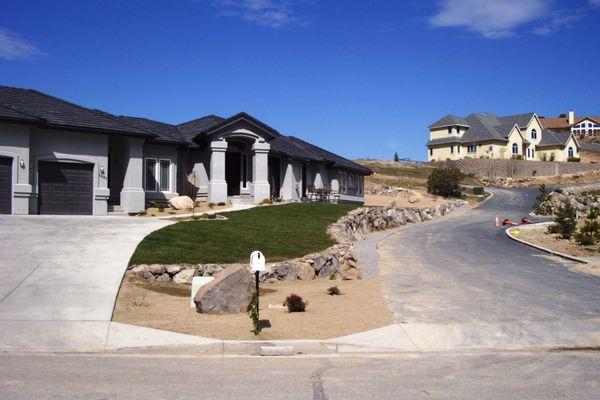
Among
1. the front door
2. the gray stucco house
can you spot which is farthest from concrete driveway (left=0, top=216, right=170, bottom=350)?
the front door

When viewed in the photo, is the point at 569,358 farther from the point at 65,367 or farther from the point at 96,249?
the point at 96,249

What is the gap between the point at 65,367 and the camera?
8.21 m

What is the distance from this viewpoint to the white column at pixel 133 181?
2870 centimetres

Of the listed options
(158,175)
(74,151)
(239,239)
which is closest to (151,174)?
(158,175)

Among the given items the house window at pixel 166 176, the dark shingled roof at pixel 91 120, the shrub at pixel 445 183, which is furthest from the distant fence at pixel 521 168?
the house window at pixel 166 176

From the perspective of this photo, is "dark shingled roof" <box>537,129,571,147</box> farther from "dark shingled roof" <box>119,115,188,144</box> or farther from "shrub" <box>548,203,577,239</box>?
"dark shingled roof" <box>119,115,188,144</box>

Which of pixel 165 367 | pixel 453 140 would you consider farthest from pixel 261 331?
pixel 453 140

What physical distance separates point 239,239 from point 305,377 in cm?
1372

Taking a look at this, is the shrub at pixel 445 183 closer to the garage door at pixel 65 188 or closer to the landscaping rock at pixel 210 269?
the garage door at pixel 65 188

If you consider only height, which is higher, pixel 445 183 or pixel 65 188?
pixel 445 183

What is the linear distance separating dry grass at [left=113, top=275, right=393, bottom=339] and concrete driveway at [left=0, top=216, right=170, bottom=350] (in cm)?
57

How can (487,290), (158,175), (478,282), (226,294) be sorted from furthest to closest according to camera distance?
(158,175) < (478,282) < (487,290) < (226,294)

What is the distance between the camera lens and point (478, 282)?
1683 centimetres

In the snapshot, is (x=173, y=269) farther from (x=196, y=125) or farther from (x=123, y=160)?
(x=196, y=125)
